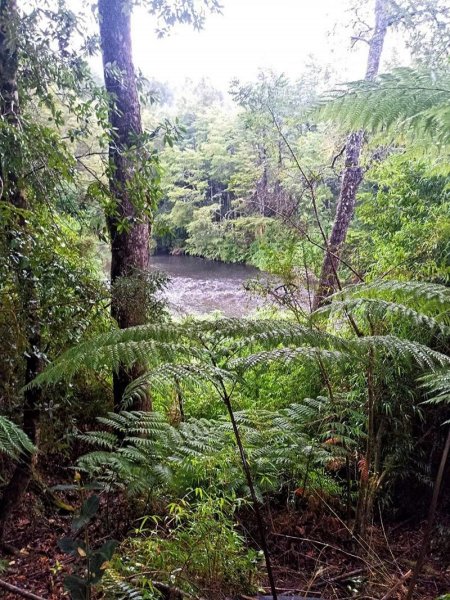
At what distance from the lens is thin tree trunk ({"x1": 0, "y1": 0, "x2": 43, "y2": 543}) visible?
2.00 metres

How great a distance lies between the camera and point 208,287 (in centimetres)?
1109

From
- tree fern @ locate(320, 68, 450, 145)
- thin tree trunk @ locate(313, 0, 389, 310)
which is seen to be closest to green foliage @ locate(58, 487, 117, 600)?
tree fern @ locate(320, 68, 450, 145)

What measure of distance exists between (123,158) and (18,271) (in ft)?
3.74

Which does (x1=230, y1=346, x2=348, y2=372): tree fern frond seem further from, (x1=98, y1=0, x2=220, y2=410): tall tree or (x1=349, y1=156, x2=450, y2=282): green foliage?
(x1=349, y1=156, x2=450, y2=282): green foliage

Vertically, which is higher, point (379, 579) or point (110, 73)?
point (110, 73)

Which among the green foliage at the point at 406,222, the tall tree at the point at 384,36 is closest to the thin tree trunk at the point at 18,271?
the green foliage at the point at 406,222

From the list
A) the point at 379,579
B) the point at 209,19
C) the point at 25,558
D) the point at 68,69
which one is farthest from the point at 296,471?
the point at 209,19

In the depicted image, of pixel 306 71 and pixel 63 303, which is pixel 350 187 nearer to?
pixel 63 303

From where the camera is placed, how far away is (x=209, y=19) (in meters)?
3.01

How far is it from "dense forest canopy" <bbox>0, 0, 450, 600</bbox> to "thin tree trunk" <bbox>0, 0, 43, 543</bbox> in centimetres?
1

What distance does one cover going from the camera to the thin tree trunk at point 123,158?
2.80 meters

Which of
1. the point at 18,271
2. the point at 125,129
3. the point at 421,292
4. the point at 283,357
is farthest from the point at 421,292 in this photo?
the point at 125,129

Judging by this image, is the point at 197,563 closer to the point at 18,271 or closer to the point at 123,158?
the point at 18,271

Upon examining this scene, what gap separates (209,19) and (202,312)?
5.86 meters
